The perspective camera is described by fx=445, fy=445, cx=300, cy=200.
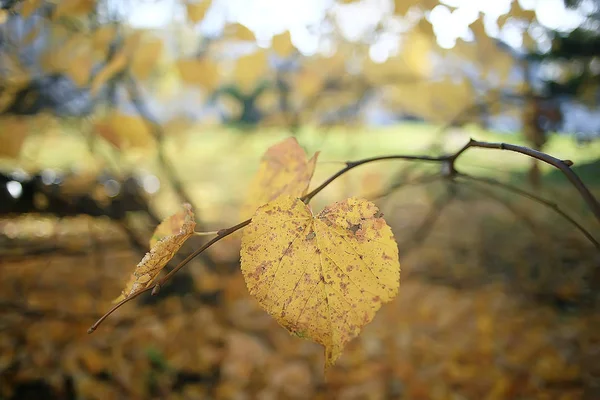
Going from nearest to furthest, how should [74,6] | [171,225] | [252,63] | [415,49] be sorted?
[171,225] < [74,6] < [252,63] < [415,49]

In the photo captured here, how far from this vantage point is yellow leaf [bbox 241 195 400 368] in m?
0.35

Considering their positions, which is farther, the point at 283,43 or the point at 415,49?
the point at 415,49

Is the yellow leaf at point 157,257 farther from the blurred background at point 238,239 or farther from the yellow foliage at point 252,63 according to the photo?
the yellow foliage at point 252,63

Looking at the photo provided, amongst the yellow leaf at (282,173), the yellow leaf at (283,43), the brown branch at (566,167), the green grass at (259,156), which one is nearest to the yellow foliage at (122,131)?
the green grass at (259,156)

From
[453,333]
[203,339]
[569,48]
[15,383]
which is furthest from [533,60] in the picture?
[15,383]

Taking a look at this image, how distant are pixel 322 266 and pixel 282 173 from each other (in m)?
0.13

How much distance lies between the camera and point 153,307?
62.1 inches

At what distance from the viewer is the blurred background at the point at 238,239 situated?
3.82 feet

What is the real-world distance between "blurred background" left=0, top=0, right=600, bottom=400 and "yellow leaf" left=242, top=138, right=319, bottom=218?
493 millimetres

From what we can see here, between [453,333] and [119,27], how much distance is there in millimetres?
1365

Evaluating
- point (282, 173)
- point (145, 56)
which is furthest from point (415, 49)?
point (282, 173)

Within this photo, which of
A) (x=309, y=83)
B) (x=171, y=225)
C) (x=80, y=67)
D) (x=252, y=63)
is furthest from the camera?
(x=309, y=83)

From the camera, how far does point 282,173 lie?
→ 18.0 inches

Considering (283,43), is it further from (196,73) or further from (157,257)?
(157,257)
